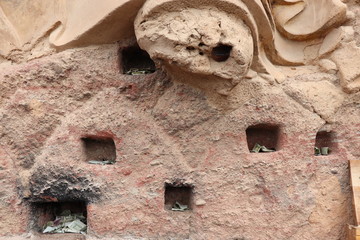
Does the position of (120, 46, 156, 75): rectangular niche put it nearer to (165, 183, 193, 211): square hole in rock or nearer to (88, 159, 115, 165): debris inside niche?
(88, 159, 115, 165): debris inside niche

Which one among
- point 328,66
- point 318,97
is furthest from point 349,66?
point 318,97

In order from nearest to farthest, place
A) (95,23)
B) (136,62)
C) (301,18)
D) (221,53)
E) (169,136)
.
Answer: (221,53) < (95,23) < (169,136) < (301,18) < (136,62)

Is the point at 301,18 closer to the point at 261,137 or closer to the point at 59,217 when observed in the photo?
the point at 261,137

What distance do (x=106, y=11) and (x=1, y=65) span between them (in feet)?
2.41

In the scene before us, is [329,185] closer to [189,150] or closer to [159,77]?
[189,150]

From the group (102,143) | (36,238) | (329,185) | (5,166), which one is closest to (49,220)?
(36,238)

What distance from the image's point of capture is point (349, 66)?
7.36 ft

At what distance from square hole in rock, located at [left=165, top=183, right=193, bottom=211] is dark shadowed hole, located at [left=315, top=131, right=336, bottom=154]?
31.8 inches

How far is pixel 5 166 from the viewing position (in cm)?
220

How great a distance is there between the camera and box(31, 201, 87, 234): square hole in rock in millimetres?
2238

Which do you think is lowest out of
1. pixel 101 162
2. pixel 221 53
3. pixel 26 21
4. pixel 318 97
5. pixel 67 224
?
pixel 67 224

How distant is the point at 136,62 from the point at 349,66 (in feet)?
4.04

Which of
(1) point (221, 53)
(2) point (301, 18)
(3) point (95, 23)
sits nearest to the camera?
(1) point (221, 53)

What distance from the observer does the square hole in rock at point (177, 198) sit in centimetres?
227
